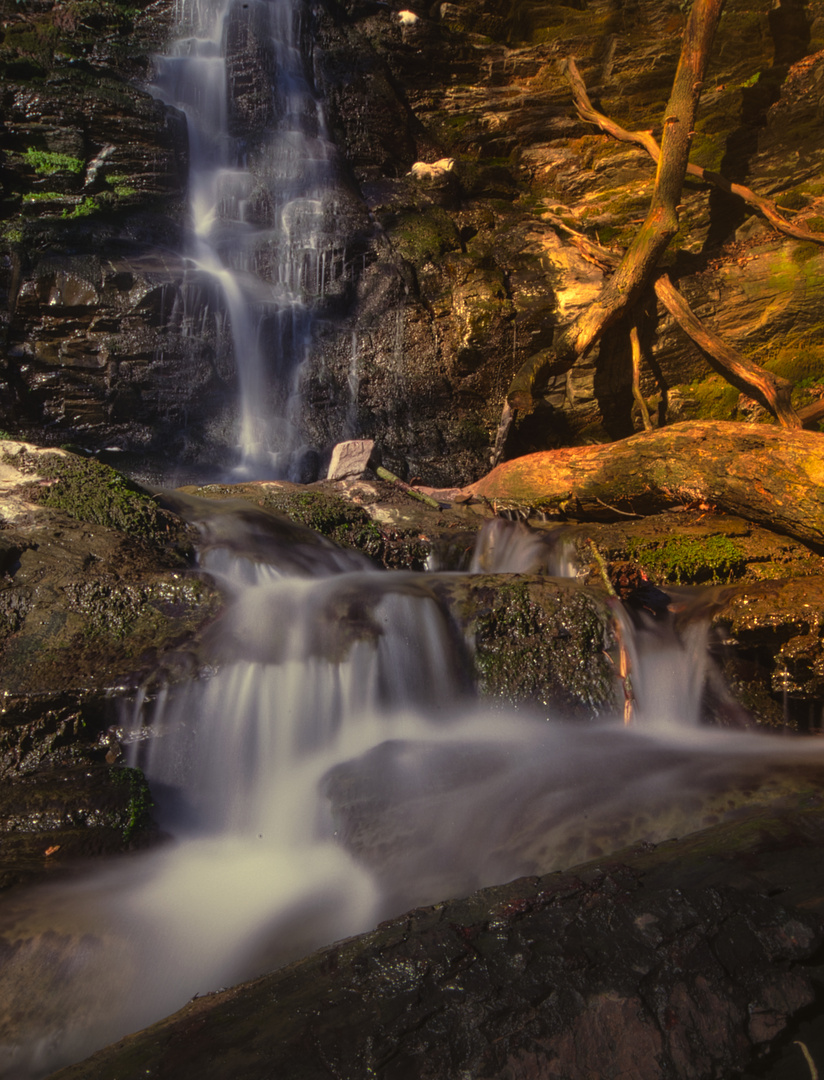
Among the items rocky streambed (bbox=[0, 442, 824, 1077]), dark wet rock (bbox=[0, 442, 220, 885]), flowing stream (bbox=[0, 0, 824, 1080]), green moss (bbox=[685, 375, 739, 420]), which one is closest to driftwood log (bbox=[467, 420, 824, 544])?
rocky streambed (bbox=[0, 442, 824, 1077])

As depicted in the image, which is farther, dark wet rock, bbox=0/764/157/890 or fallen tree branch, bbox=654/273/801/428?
fallen tree branch, bbox=654/273/801/428

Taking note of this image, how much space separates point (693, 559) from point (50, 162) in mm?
10356

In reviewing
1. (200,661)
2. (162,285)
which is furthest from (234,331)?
(200,661)

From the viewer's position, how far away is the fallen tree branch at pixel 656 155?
7.67 meters

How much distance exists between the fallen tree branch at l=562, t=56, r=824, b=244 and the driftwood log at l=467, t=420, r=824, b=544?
3.61 m

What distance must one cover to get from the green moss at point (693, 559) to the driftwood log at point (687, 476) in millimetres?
395

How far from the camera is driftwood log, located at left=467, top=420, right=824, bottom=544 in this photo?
4.96m

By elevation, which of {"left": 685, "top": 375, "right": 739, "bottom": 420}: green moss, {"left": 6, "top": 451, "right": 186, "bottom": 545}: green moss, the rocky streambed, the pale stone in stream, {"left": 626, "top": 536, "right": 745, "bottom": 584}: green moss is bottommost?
the rocky streambed

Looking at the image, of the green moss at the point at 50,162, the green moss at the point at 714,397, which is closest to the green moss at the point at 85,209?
the green moss at the point at 50,162

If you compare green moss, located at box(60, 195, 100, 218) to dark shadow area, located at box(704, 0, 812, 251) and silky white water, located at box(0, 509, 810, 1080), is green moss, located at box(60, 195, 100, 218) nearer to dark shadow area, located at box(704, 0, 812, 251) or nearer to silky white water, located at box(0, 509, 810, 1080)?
silky white water, located at box(0, 509, 810, 1080)

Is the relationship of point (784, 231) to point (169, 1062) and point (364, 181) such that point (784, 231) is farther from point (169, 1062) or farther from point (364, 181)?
point (169, 1062)

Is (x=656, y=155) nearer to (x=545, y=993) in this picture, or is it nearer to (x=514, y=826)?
(x=514, y=826)

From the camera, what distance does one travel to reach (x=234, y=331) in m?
9.02

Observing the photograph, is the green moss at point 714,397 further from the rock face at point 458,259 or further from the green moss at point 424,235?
the green moss at point 424,235
